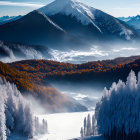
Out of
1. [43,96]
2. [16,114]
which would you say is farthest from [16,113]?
[43,96]

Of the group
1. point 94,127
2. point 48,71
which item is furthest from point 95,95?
point 94,127

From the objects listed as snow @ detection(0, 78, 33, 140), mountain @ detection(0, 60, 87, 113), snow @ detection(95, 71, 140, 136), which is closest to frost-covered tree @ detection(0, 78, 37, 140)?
snow @ detection(0, 78, 33, 140)

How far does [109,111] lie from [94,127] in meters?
8.49

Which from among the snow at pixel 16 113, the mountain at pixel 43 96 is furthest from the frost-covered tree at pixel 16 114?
the mountain at pixel 43 96

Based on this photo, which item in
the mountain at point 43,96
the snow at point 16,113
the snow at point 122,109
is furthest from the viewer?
the mountain at point 43,96

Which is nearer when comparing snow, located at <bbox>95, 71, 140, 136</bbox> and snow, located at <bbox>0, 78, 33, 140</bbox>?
snow, located at <bbox>95, 71, 140, 136</bbox>

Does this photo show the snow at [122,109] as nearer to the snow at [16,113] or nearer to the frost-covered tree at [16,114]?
the frost-covered tree at [16,114]

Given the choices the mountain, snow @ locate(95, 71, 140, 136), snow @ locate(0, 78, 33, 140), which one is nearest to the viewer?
snow @ locate(95, 71, 140, 136)

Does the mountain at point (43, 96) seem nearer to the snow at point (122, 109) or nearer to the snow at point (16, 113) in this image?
the snow at point (16, 113)

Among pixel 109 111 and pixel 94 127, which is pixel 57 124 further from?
pixel 109 111

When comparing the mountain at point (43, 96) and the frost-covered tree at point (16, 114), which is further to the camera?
the mountain at point (43, 96)

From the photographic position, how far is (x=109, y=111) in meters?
37.2

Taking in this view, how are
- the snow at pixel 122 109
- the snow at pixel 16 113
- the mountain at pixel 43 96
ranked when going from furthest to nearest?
the mountain at pixel 43 96 → the snow at pixel 16 113 → the snow at pixel 122 109

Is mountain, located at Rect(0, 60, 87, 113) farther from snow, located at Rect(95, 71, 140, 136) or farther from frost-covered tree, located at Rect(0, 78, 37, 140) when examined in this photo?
snow, located at Rect(95, 71, 140, 136)
